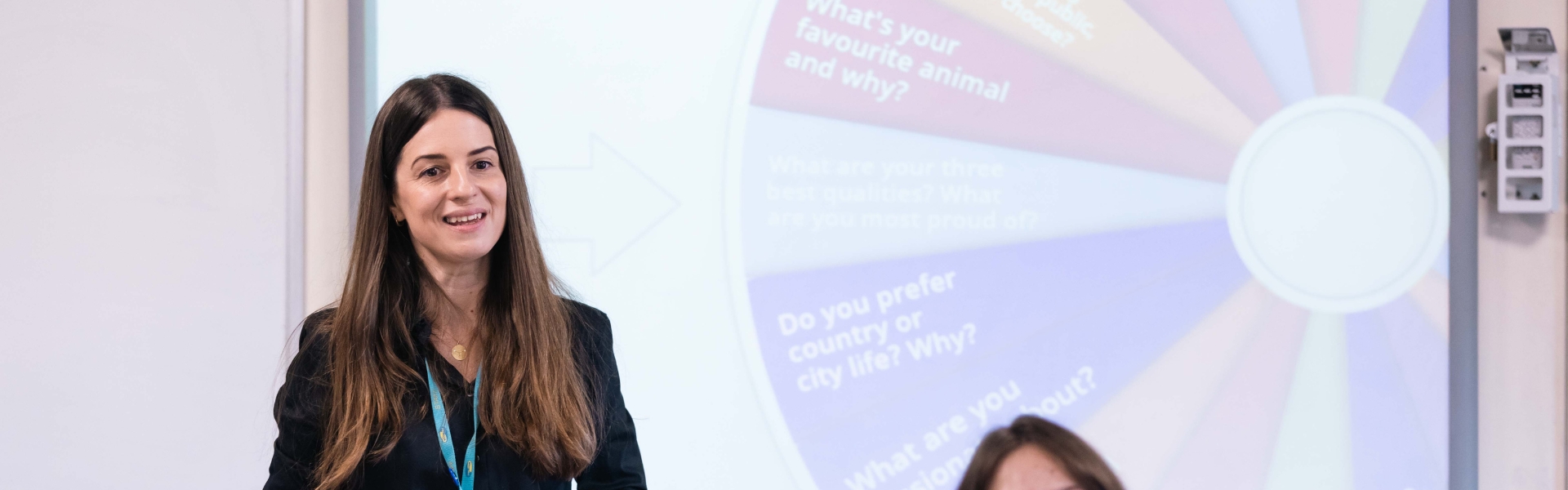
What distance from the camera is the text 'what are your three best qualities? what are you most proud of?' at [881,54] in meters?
1.80

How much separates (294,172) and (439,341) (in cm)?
91

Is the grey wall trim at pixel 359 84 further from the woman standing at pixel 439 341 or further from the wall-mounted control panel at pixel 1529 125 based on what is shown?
the wall-mounted control panel at pixel 1529 125

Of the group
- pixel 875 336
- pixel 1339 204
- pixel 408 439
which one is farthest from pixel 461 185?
pixel 1339 204

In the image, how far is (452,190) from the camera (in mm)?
→ 1200

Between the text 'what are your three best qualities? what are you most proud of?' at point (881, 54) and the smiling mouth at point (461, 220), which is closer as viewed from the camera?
the smiling mouth at point (461, 220)

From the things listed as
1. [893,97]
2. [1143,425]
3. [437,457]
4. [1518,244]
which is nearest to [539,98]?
[893,97]

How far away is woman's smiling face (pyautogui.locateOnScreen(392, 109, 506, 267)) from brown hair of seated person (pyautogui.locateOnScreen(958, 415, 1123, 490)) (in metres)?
0.59

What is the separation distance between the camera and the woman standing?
3.92 feet

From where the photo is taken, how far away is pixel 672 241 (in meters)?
1.89

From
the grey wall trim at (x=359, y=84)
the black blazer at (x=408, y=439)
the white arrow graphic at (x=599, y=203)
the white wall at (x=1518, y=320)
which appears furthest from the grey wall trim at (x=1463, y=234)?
the grey wall trim at (x=359, y=84)

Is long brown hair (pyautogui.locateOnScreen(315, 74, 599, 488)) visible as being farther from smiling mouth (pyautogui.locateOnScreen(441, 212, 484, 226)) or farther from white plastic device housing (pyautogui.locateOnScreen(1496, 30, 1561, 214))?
white plastic device housing (pyautogui.locateOnScreen(1496, 30, 1561, 214))

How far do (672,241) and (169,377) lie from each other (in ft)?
3.14

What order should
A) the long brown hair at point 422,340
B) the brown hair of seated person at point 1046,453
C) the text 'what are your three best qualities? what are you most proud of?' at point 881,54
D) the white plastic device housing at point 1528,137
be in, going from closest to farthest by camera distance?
the brown hair of seated person at point 1046,453, the long brown hair at point 422,340, the white plastic device housing at point 1528,137, the text 'what are your three best qualities? what are you most proud of?' at point 881,54

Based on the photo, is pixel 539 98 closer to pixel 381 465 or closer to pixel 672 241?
pixel 672 241
